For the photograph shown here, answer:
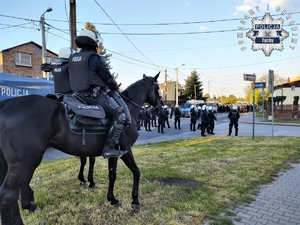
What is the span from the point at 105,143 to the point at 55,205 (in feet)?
5.06

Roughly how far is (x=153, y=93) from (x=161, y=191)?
201cm

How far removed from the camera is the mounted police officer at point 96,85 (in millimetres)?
3572

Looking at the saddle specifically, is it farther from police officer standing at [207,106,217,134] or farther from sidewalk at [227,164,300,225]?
police officer standing at [207,106,217,134]

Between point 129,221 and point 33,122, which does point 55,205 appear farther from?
point 33,122

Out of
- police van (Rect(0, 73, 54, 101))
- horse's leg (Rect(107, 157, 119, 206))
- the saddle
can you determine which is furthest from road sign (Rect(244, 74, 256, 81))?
the saddle

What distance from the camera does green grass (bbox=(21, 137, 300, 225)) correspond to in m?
3.79

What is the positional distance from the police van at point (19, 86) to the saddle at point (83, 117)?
286 inches

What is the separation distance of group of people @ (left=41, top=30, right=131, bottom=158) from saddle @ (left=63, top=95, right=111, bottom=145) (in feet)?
0.43

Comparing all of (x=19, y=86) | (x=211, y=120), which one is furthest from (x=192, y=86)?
(x=19, y=86)

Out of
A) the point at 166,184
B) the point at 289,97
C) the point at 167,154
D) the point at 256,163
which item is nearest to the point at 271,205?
the point at 166,184

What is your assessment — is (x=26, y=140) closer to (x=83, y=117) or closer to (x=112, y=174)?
(x=83, y=117)

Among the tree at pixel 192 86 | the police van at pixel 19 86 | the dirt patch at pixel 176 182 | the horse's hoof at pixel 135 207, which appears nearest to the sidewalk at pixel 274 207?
the dirt patch at pixel 176 182

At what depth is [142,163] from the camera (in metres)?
7.39

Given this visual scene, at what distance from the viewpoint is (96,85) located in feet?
12.1
